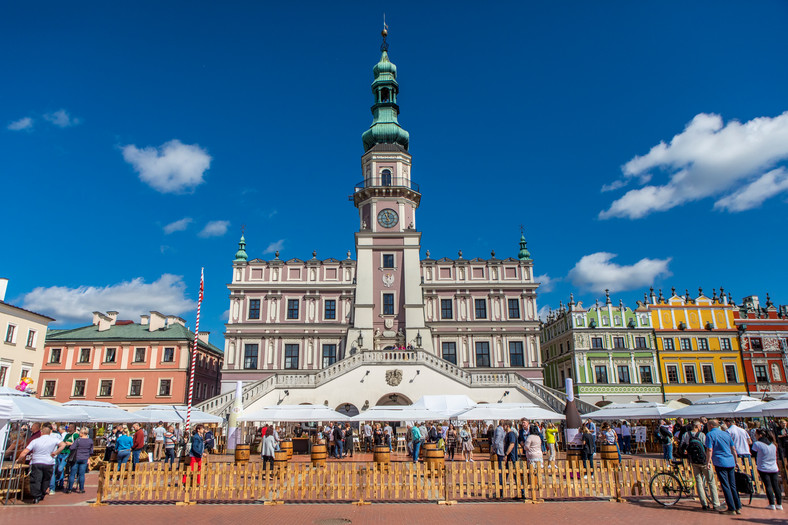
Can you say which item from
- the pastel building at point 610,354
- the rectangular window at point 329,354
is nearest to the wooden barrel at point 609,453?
the rectangular window at point 329,354

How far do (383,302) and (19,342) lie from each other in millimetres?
26241

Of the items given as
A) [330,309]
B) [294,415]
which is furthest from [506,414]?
[330,309]

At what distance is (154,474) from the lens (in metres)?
13.8

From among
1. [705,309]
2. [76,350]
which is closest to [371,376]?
[76,350]

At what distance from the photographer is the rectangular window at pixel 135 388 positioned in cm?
Result: 4638

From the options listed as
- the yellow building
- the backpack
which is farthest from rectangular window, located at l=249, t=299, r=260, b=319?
the backpack

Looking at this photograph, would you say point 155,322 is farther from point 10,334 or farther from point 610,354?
point 610,354

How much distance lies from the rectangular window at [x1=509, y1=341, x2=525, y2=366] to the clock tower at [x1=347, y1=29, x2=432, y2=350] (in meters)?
6.67

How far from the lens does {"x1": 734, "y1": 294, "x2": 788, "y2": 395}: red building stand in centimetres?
5056

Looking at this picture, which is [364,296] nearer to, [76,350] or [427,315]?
[427,315]

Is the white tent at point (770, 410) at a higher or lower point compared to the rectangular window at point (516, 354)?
lower

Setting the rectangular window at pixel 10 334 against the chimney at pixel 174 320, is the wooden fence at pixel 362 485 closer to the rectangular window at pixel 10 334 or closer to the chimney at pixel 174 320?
the rectangular window at pixel 10 334

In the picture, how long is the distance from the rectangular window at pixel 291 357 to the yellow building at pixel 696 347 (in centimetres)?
3236

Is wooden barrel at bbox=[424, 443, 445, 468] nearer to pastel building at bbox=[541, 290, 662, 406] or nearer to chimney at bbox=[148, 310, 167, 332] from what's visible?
pastel building at bbox=[541, 290, 662, 406]
